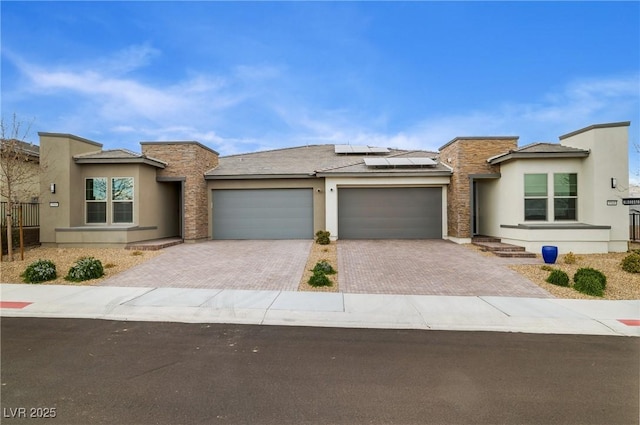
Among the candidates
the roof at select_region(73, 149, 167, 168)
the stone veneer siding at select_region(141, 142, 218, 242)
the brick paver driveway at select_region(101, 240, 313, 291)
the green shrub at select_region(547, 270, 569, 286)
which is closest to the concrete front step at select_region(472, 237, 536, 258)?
the green shrub at select_region(547, 270, 569, 286)

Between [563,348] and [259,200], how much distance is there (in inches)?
581

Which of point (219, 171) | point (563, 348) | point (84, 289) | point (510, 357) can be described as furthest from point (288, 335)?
point (219, 171)

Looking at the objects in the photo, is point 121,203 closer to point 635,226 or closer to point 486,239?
point 486,239

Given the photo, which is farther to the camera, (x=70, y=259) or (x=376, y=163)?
(x=376, y=163)

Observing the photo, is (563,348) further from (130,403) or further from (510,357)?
(130,403)

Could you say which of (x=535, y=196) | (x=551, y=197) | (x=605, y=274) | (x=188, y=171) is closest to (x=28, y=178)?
(x=188, y=171)

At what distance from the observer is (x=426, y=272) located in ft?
35.2

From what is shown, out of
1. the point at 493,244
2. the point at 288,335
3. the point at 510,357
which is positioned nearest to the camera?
the point at 510,357

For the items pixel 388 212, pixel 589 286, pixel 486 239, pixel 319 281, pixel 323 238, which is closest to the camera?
pixel 589 286

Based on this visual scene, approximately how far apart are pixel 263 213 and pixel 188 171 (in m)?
4.33

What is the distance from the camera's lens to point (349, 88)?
20578mm

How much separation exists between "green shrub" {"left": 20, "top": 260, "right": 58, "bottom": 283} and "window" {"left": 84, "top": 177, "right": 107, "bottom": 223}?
568cm

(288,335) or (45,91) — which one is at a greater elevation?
(45,91)

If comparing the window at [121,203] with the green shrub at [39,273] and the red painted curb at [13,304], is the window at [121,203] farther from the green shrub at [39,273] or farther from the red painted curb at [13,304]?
the red painted curb at [13,304]
